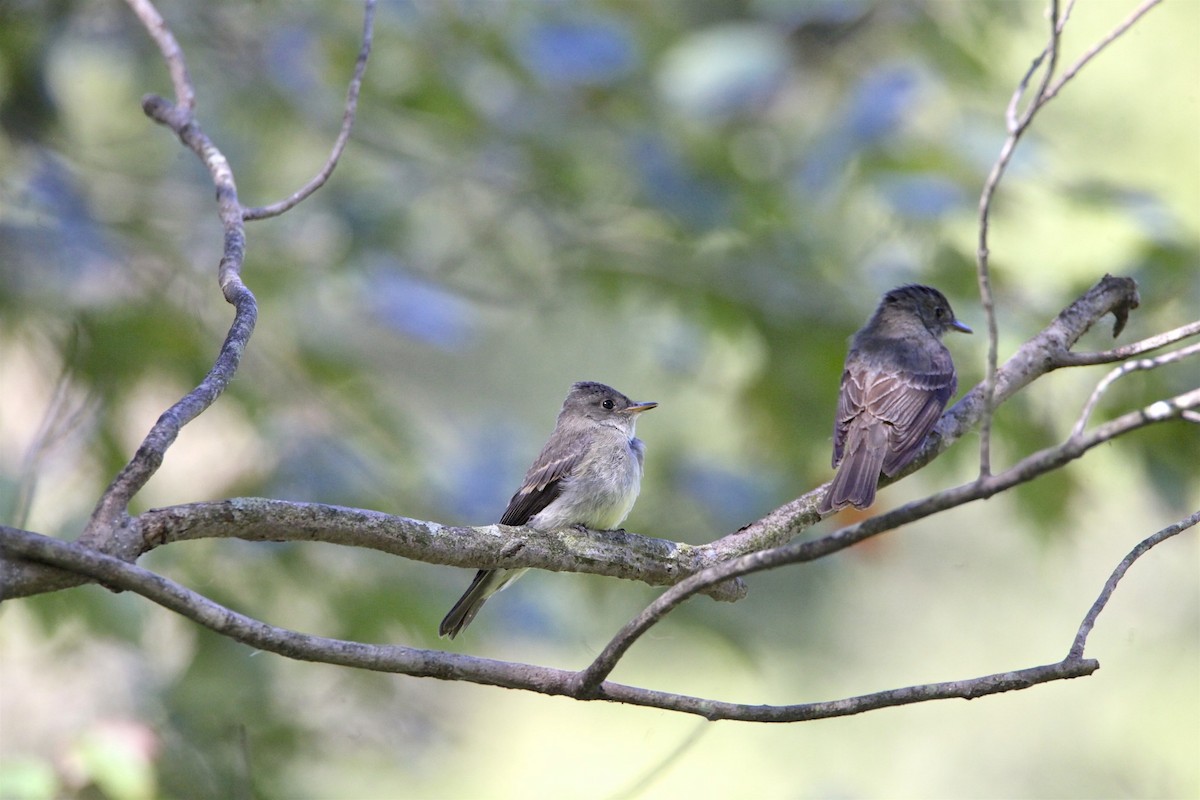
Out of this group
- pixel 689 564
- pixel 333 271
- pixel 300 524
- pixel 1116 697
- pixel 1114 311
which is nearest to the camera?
pixel 300 524

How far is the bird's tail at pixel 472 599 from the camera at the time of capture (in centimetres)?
432

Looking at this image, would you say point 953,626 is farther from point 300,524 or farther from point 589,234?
point 300,524

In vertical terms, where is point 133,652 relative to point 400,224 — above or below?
below

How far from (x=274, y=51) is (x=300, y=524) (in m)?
5.17

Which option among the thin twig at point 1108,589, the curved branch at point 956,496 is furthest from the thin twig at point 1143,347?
the curved branch at point 956,496

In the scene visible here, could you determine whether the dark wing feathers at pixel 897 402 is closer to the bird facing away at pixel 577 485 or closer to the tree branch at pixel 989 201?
the bird facing away at pixel 577 485

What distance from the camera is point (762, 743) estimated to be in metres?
10.5

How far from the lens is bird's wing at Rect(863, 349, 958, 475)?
14.0 feet

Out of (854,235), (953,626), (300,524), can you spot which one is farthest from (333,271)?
(953,626)

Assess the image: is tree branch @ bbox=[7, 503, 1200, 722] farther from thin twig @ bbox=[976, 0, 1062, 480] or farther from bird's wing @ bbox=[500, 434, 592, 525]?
bird's wing @ bbox=[500, 434, 592, 525]

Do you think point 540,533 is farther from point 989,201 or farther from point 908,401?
point 908,401

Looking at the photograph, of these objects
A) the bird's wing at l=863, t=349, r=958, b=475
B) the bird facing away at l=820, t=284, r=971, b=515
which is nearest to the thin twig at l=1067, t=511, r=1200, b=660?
the bird facing away at l=820, t=284, r=971, b=515

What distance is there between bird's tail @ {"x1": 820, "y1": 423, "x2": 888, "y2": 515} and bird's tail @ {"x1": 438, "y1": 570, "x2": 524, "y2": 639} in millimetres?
1112

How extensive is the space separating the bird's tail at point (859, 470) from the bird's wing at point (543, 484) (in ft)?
3.44
